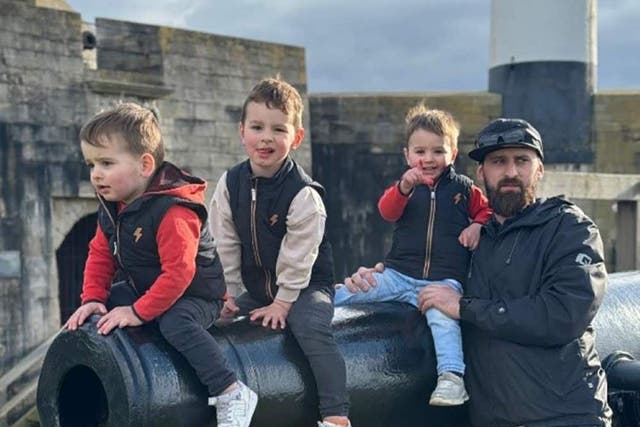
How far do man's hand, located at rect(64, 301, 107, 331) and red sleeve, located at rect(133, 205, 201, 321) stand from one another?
0.39ft

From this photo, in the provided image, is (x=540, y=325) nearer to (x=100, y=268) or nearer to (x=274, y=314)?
(x=274, y=314)

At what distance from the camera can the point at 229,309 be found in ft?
7.48

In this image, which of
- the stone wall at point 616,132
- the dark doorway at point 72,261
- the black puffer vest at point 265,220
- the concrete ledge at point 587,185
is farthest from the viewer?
the stone wall at point 616,132

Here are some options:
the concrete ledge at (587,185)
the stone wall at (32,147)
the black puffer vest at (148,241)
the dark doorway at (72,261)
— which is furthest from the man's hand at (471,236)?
the dark doorway at (72,261)

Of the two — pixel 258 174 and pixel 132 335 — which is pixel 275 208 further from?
pixel 132 335

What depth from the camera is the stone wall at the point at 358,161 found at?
12.1m

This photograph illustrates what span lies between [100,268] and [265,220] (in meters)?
0.40

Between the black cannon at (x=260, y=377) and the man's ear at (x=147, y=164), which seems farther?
the man's ear at (x=147, y=164)

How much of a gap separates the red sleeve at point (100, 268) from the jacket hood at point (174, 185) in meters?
0.22

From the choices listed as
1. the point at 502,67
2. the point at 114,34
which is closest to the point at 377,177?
the point at 502,67

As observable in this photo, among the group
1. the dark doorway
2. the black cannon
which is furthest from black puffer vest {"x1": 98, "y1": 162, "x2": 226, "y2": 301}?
the dark doorway

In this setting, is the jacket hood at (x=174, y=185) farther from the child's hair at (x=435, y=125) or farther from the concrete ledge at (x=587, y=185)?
the concrete ledge at (x=587, y=185)

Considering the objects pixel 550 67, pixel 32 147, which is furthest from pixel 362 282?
pixel 550 67

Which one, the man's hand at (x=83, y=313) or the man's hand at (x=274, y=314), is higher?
the man's hand at (x=83, y=313)
